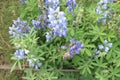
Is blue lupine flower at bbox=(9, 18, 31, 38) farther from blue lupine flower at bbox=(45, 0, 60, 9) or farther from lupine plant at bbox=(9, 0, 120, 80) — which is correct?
blue lupine flower at bbox=(45, 0, 60, 9)

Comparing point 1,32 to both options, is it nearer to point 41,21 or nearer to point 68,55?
point 41,21

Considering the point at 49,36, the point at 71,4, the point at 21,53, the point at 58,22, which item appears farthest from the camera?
the point at 71,4

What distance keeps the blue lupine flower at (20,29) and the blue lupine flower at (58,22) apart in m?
0.30

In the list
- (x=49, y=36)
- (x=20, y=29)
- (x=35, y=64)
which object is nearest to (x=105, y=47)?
(x=49, y=36)

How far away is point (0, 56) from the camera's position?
3.72 m

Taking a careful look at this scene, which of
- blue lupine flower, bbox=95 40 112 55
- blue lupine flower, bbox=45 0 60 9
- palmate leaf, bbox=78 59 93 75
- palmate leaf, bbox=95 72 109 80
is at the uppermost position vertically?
blue lupine flower, bbox=45 0 60 9

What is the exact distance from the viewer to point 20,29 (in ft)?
9.47

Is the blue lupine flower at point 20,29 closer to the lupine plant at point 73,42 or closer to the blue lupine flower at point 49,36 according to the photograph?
the lupine plant at point 73,42

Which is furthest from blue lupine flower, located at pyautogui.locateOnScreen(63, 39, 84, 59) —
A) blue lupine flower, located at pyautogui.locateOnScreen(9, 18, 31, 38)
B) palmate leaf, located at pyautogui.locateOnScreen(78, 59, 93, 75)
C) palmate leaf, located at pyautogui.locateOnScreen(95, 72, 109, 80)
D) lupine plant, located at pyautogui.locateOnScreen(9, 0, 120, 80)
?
blue lupine flower, located at pyautogui.locateOnScreen(9, 18, 31, 38)

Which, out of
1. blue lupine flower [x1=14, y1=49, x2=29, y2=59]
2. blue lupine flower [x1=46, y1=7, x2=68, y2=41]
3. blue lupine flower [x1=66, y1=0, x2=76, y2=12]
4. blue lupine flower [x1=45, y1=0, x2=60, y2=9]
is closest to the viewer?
blue lupine flower [x1=46, y1=7, x2=68, y2=41]

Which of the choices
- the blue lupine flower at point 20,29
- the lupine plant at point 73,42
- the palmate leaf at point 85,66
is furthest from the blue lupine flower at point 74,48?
the blue lupine flower at point 20,29

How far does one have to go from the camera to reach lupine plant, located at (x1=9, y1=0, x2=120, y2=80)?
107 inches

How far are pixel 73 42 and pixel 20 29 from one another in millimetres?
547

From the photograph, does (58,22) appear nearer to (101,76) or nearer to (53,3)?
(53,3)
